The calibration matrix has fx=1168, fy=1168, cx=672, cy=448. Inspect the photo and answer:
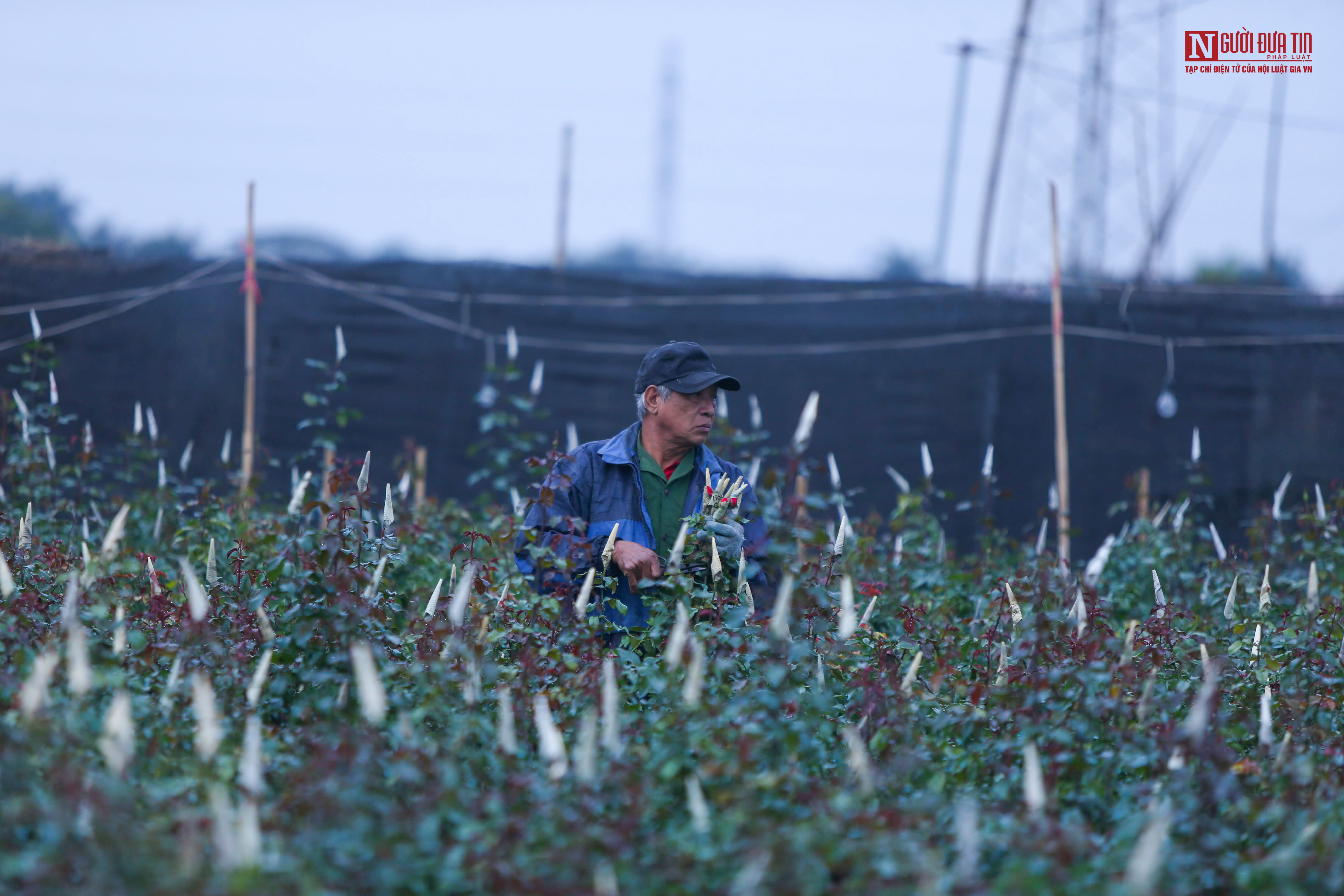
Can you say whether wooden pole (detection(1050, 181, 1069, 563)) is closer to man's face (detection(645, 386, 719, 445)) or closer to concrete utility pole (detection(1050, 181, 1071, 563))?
concrete utility pole (detection(1050, 181, 1071, 563))

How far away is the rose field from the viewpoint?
1.84 metres

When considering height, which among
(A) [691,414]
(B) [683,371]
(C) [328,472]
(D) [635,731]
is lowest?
(D) [635,731]

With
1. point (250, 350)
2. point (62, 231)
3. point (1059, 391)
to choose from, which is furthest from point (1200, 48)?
point (62, 231)

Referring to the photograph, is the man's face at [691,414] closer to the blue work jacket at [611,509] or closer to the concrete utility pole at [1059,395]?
the blue work jacket at [611,509]

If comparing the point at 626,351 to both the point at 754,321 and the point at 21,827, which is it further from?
the point at 21,827

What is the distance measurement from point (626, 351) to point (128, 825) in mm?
5899

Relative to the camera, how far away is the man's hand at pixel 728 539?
2957 millimetres

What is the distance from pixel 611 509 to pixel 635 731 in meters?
0.97

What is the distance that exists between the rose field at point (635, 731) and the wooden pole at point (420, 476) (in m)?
1.40

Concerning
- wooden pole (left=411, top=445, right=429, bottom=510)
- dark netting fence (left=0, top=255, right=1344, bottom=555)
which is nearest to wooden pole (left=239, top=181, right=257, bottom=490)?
dark netting fence (left=0, top=255, right=1344, bottom=555)

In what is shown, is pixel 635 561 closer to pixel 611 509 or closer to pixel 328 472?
pixel 611 509

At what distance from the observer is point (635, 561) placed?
3.09 m

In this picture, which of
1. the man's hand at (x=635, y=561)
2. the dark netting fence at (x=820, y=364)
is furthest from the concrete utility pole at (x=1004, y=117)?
→ the man's hand at (x=635, y=561)

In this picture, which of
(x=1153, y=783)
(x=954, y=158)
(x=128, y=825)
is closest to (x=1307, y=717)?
(x=1153, y=783)
